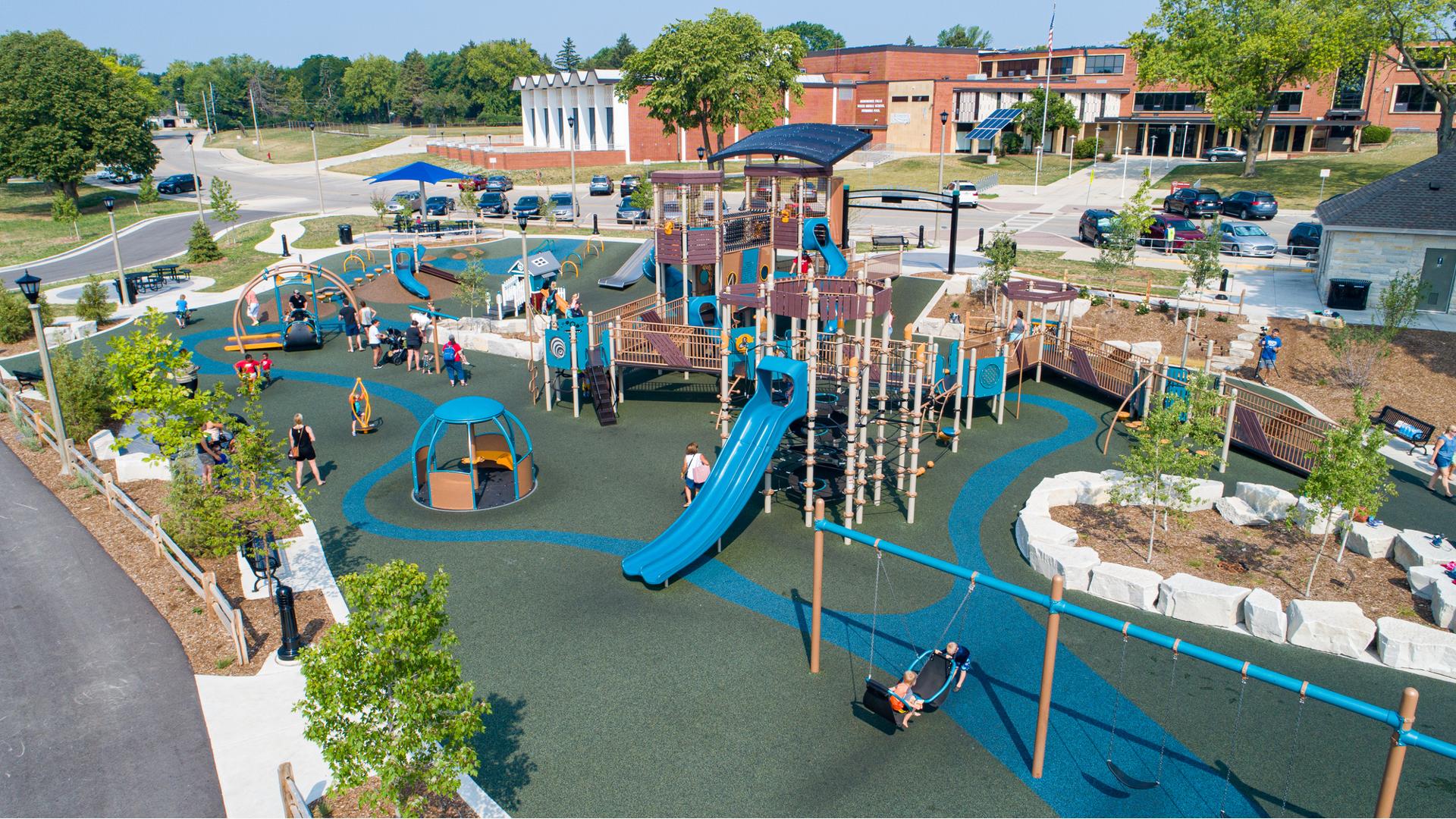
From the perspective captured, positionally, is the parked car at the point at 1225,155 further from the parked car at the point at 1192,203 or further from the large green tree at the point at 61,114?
the large green tree at the point at 61,114

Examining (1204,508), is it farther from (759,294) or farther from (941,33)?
(941,33)

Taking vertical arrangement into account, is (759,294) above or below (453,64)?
below

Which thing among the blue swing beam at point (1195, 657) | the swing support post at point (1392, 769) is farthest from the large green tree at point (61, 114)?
the swing support post at point (1392, 769)

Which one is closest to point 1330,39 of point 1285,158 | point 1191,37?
point 1191,37

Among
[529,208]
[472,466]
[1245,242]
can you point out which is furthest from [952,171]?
[472,466]

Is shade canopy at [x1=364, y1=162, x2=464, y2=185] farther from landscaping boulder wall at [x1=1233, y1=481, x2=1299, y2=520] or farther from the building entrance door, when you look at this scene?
the building entrance door

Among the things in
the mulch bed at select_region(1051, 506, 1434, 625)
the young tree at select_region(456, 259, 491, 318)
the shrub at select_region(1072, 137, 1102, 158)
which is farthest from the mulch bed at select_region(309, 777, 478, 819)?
the shrub at select_region(1072, 137, 1102, 158)
